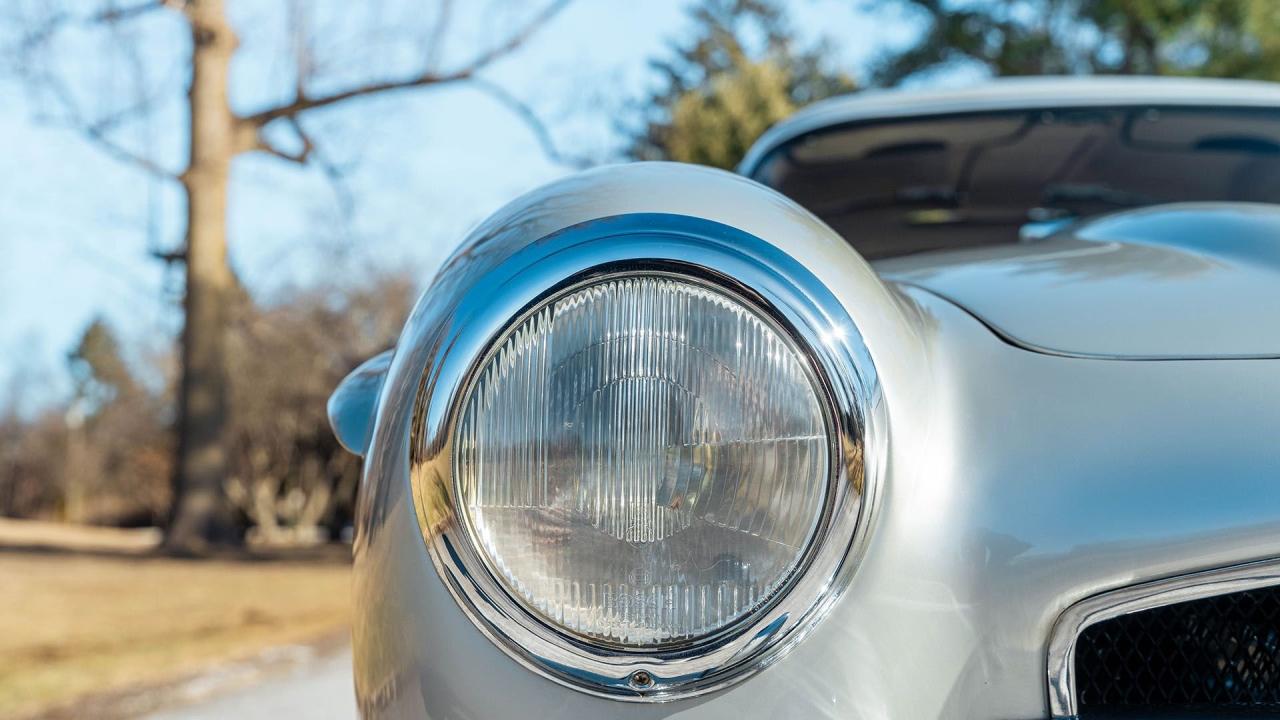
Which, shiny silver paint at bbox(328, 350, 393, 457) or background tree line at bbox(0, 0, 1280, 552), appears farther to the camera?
background tree line at bbox(0, 0, 1280, 552)

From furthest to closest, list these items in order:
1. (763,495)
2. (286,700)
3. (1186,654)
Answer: (286,700), (1186,654), (763,495)

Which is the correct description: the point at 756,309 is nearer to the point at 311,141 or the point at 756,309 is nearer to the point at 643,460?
the point at 643,460

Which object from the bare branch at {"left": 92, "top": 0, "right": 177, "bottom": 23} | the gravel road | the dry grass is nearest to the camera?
the gravel road

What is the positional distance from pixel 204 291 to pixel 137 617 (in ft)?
15.3

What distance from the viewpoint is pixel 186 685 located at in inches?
163

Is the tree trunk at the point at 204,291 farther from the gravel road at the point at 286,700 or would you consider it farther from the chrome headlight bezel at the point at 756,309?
the chrome headlight bezel at the point at 756,309

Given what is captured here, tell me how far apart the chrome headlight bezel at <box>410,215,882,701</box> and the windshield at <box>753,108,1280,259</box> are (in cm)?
153

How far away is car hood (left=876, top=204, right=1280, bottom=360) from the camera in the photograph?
100 cm

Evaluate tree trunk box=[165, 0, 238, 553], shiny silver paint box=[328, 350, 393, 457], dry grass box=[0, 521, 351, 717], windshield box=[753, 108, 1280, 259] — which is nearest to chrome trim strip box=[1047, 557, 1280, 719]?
shiny silver paint box=[328, 350, 393, 457]

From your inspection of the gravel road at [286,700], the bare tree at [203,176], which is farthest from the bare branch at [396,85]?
the gravel road at [286,700]

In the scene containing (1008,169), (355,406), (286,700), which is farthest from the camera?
(286,700)

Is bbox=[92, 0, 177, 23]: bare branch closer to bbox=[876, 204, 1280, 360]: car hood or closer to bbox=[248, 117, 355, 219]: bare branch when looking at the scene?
bbox=[248, 117, 355, 219]: bare branch

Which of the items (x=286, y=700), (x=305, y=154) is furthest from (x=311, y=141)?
(x=286, y=700)

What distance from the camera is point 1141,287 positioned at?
3.64 ft
